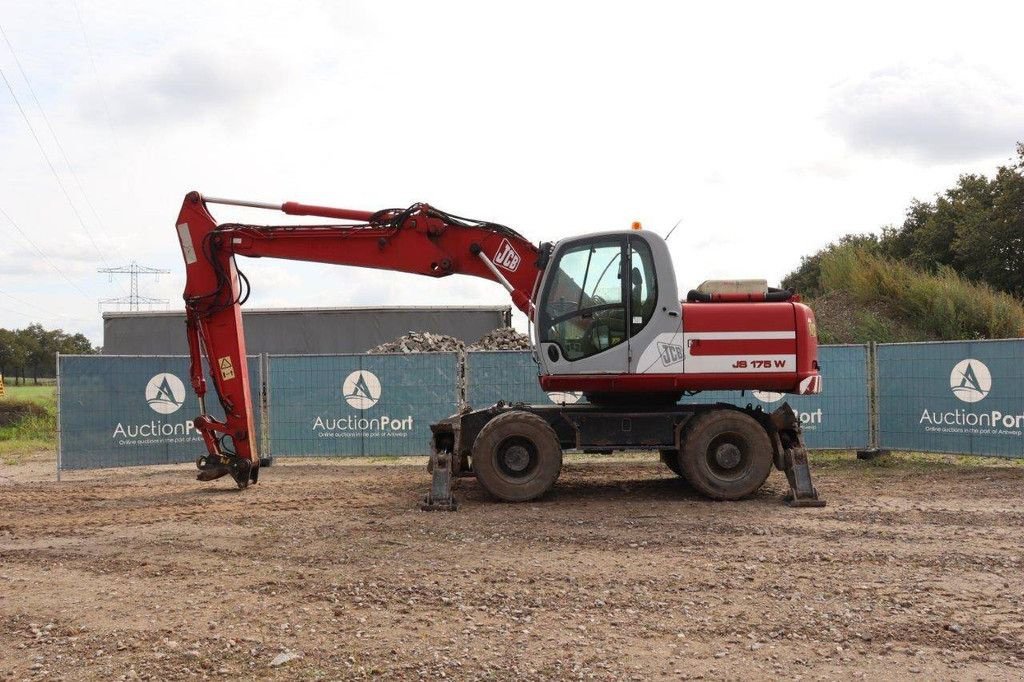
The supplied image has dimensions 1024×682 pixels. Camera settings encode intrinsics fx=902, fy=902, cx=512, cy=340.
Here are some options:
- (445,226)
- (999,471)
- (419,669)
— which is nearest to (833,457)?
(999,471)

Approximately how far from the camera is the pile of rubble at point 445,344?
20.2 metres

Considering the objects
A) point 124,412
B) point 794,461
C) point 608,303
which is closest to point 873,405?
point 794,461

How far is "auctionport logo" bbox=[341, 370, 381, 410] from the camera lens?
1484cm

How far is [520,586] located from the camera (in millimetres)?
6711

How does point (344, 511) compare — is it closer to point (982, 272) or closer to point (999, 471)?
point (999, 471)

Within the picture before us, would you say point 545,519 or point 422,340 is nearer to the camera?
point 545,519

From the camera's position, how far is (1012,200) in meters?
29.2

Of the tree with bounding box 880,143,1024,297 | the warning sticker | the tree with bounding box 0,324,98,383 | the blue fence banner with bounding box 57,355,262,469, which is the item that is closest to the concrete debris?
the warning sticker

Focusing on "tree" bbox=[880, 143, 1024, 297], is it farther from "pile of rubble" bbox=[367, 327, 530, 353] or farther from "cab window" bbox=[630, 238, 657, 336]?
"cab window" bbox=[630, 238, 657, 336]

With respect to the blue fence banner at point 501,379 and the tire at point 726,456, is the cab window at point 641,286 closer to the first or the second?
the tire at point 726,456

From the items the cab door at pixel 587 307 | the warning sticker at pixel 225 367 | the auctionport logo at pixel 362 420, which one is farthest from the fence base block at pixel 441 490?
the auctionport logo at pixel 362 420

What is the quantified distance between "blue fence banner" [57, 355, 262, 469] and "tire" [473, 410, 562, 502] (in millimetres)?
6614

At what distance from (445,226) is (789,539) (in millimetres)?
5189

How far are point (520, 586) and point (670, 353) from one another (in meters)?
3.91
